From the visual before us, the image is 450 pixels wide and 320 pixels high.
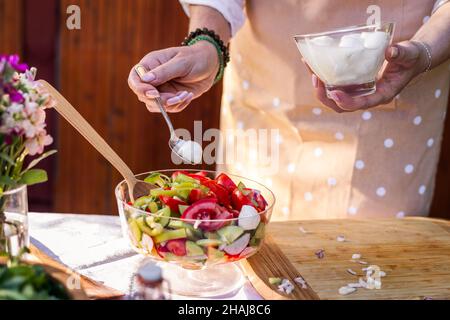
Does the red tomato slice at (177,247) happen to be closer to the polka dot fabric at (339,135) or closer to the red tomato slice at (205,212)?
the red tomato slice at (205,212)

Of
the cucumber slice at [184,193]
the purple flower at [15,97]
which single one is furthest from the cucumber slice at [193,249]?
the purple flower at [15,97]

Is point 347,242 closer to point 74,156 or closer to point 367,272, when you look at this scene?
point 367,272

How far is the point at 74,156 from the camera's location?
101 inches

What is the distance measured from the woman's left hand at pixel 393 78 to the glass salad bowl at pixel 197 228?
0.28 m

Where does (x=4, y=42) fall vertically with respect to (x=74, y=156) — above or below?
above

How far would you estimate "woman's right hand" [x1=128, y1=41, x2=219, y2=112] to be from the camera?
1112 millimetres

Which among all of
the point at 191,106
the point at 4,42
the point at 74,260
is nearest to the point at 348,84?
the point at 74,260

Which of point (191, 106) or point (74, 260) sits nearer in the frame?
point (74, 260)

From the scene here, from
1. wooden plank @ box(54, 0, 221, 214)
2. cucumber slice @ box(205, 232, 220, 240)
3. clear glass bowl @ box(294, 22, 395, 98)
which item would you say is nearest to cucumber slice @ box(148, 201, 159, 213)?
cucumber slice @ box(205, 232, 220, 240)

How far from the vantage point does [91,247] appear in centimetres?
112

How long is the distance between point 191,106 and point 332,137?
1179 mm

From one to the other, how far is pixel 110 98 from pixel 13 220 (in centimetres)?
171

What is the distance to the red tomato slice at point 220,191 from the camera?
3.27ft

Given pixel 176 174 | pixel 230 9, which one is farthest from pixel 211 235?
pixel 230 9
